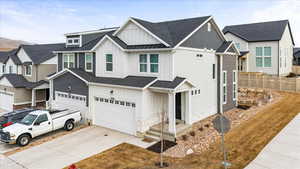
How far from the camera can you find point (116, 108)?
14461 mm

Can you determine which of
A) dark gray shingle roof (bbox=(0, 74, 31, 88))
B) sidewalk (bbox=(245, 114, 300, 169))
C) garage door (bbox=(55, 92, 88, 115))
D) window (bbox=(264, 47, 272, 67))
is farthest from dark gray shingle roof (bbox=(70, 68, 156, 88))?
window (bbox=(264, 47, 272, 67))

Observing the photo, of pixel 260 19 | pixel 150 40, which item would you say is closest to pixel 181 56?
pixel 150 40

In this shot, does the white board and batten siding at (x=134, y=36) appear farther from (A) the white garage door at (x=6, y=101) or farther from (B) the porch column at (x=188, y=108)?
(A) the white garage door at (x=6, y=101)

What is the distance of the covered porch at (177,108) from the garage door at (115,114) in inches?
63.8

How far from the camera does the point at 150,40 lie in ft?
46.6

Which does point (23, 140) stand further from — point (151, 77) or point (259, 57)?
point (259, 57)

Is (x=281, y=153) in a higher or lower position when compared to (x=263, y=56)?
lower

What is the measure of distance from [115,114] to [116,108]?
456 mm

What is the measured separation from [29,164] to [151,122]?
23.1 feet

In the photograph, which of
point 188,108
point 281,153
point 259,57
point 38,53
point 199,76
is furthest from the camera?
point 259,57

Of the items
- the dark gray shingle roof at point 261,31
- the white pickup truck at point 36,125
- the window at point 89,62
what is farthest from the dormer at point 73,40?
the dark gray shingle roof at point 261,31

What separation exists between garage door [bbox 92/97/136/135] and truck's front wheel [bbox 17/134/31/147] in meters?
4.62

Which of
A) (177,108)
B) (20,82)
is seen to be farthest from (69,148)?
(20,82)

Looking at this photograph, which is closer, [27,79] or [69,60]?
[69,60]
